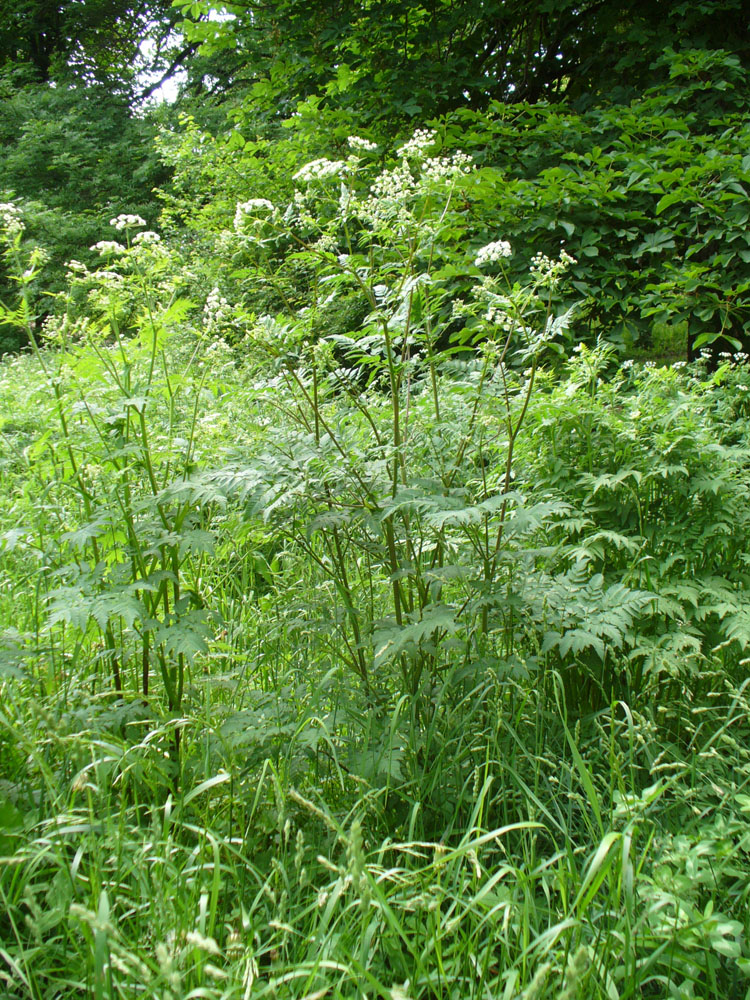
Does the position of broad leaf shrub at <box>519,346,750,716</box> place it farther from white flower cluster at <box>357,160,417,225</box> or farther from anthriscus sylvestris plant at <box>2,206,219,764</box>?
anthriscus sylvestris plant at <box>2,206,219,764</box>

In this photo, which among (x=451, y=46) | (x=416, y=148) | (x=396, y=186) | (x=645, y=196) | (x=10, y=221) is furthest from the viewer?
(x=451, y=46)

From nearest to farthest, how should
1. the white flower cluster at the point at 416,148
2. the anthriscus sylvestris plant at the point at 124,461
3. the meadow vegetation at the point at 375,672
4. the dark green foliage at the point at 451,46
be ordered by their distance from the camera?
the meadow vegetation at the point at 375,672, the anthriscus sylvestris plant at the point at 124,461, the white flower cluster at the point at 416,148, the dark green foliage at the point at 451,46

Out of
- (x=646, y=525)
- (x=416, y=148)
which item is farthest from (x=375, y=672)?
(x=416, y=148)

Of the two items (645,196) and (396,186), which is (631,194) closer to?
(645,196)

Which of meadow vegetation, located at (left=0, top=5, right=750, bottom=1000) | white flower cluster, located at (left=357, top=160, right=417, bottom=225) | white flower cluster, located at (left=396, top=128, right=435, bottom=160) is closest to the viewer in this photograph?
meadow vegetation, located at (left=0, top=5, right=750, bottom=1000)

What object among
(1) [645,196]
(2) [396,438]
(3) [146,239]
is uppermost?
(1) [645,196]

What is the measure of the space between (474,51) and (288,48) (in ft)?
5.01

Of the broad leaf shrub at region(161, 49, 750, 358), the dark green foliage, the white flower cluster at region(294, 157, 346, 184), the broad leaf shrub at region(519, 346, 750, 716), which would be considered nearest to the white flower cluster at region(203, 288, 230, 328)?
the white flower cluster at region(294, 157, 346, 184)

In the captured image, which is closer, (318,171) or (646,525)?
(318,171)

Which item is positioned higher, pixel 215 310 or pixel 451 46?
pixel 451 46

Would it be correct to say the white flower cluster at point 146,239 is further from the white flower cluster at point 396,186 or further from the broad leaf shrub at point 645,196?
the broad leaf shrub at point 645,196

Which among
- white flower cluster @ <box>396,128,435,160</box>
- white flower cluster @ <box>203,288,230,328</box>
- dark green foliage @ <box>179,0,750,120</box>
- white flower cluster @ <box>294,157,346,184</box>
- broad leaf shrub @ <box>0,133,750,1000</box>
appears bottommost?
broad leaf shrub @ <box>0,133,750,1000</box>

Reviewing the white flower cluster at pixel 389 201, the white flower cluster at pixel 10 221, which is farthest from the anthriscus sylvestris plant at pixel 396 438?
the white flower cluster at pixel 10 221

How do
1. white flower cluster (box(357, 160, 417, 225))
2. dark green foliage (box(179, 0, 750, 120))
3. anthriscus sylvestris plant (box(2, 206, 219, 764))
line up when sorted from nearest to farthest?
anthriscus sylvestris plant (box(2, 206, 219, 764)), white flower cluster (box(357, 160, 417, 225)), dark green foliage (box(179, 0, 750, 120))
